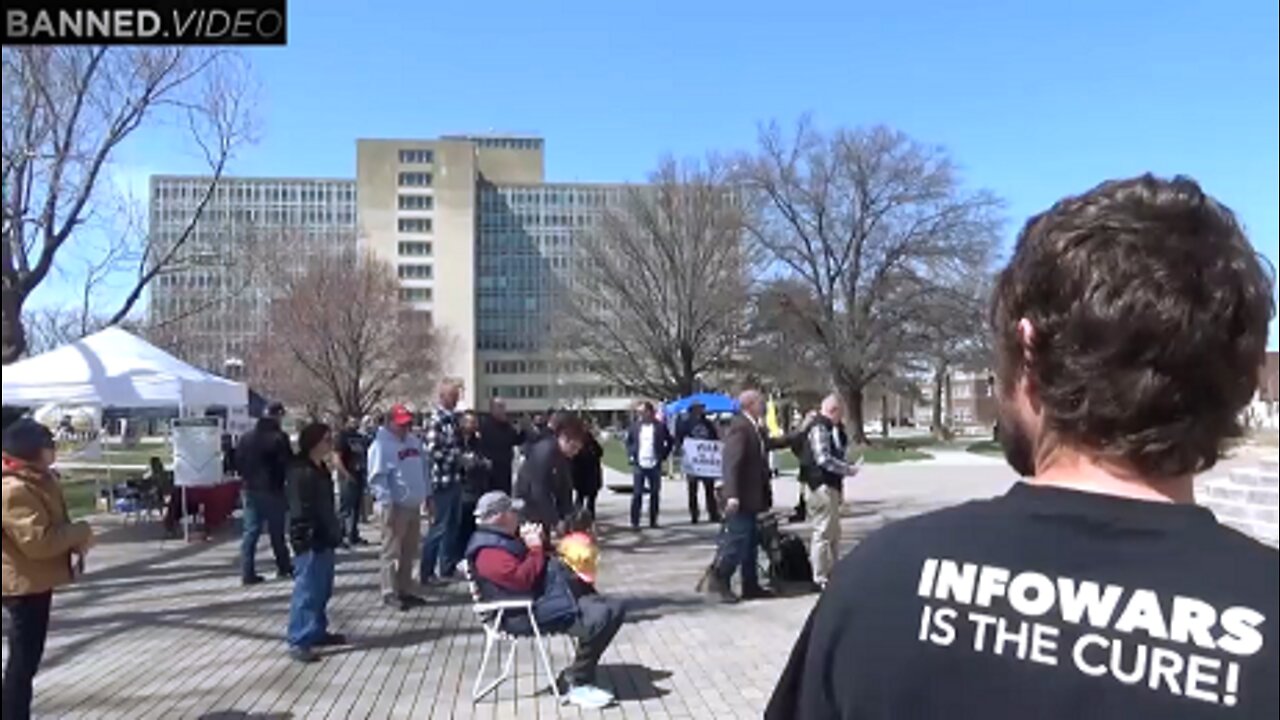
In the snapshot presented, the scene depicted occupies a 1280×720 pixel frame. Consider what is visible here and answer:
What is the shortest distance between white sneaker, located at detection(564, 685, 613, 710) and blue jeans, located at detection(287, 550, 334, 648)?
247 cm

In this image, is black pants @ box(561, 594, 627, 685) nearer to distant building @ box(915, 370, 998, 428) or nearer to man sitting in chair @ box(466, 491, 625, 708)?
man sitting in chair @ box(466, 491, 625, 708)

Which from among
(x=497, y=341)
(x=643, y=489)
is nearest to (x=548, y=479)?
(x=643, y=489)

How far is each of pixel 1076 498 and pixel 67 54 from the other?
1620 centimetres

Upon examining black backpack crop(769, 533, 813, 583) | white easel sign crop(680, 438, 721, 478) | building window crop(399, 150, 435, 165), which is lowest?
black backpack crop(769, 533, 813, 583)

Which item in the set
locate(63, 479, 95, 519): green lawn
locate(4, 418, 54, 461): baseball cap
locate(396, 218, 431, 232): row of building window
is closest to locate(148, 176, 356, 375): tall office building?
locate(63, 479, 95, 519): green lawn

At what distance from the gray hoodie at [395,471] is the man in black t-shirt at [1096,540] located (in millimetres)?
8825

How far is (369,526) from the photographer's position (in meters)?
18.4

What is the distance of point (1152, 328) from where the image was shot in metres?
1.31

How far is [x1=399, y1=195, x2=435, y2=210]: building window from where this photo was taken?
383ft

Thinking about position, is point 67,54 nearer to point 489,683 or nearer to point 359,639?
point 359,639

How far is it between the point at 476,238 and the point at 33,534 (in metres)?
119

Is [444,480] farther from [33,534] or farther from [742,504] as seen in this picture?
[33,534]

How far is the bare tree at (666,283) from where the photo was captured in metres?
48.3

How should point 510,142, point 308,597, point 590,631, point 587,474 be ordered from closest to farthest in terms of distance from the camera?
point 590,631 < point 308,597 < point 587,474 < point 510,142
